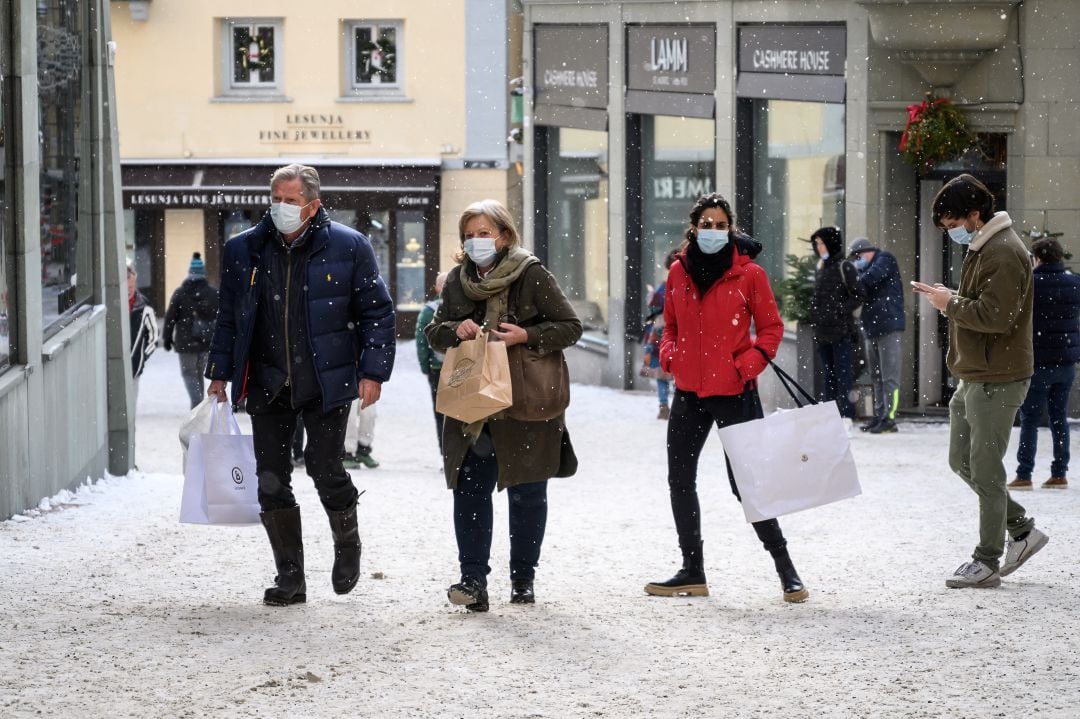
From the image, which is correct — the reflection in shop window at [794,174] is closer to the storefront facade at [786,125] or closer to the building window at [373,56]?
the storefront facade at [786,125]

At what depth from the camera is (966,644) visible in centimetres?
661

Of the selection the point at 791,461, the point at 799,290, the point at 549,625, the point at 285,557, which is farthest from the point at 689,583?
the point at 799,290

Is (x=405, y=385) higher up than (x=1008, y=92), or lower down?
lower down

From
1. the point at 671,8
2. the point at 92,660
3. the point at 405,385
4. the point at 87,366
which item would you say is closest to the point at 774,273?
the point at 671,8

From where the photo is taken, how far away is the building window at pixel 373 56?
31.6 meters

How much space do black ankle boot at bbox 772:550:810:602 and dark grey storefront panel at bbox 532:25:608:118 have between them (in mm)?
15483

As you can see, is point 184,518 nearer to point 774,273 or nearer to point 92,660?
point 92,660

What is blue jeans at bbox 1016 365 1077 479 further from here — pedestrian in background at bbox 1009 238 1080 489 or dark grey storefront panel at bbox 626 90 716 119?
dark grey storefront panel at bbox 626 90 716 119

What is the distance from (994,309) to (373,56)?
25035 mm

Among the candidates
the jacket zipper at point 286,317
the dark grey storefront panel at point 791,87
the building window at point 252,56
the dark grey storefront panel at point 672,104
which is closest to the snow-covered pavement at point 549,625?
the jacket zipper at point 286,317

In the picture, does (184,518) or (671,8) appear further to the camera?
(671,8)

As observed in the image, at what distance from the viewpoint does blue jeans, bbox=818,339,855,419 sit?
54.0 feet

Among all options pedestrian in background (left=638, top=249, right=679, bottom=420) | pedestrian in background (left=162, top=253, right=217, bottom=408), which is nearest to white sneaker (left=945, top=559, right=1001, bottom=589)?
pedestrian in background (left=638, top=249, right=679, bottom=420)

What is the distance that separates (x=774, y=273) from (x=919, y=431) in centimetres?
433
